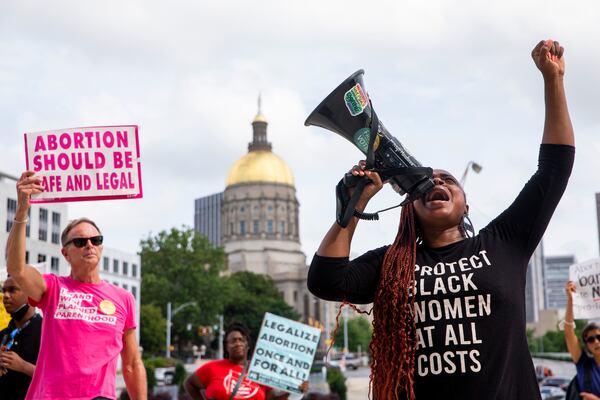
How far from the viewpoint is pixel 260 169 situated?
119750mm

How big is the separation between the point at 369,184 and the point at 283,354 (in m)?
6.67

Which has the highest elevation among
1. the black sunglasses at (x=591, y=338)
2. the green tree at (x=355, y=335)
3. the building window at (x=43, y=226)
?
the building window at (x=43, y=226)

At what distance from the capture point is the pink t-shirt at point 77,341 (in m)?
4.58

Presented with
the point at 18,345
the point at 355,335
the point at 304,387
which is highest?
the point at 355,335

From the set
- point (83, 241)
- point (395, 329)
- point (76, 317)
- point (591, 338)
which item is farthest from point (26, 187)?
point (591, 338)

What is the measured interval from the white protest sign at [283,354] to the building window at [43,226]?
49.7 meters

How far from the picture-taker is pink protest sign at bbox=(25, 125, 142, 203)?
5.44 m

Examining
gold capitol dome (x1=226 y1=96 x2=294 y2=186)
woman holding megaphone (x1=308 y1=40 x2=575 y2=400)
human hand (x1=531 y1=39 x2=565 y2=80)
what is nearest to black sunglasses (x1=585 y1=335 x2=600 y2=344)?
woman holding megaphone (x1=308 y1=40 x2=575 y2=400)

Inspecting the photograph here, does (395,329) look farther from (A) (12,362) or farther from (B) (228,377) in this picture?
→ (B) (228,377)

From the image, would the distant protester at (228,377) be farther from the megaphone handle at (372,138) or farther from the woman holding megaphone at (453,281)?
the megaphone handle at (372,138)

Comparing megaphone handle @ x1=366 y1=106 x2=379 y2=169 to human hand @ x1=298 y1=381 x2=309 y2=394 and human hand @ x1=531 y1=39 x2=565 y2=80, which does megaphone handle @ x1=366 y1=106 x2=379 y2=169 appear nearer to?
human hand @ x1=531 y1=39 x2=565 y2=80

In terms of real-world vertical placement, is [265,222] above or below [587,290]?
above

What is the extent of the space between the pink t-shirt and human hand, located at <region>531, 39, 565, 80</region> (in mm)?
2717

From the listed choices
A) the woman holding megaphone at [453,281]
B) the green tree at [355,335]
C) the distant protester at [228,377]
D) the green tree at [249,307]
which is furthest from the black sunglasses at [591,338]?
the green tree at [355,335]
